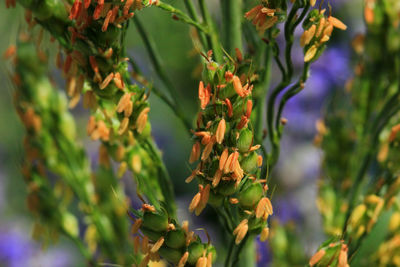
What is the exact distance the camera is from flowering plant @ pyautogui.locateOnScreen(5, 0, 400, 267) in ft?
2.50

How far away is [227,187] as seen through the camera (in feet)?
2.53

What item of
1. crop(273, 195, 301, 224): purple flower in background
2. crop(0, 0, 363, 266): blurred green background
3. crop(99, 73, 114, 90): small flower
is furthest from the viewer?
crop(0, 0, 363, 266): blurred green background

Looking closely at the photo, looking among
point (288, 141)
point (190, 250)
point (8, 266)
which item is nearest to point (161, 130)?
point (288, 141)

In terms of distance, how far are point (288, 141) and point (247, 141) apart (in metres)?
2.22

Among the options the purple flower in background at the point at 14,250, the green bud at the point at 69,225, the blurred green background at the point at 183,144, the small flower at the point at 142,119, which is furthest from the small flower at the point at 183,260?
the purple flower in background at the point at 14,250

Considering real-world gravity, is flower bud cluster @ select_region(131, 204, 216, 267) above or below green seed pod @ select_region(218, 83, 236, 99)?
Answer: below

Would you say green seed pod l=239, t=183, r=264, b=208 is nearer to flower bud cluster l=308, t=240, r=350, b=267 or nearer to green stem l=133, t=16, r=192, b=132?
flower bud cluster l=308, t=240, r=350, b=267

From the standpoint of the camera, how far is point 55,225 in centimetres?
131

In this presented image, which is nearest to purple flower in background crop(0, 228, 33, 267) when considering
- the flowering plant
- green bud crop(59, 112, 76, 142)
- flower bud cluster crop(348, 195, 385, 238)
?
the flowering plant

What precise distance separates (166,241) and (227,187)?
104 mm

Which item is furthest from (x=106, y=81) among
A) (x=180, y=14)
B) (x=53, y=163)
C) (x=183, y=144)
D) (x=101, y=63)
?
(x=183, y=144)

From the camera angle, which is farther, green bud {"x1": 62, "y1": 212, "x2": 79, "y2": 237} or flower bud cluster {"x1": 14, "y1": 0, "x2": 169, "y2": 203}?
green bud {"x1": 62, "y1": 212, "x2": 79, "y2": 237}

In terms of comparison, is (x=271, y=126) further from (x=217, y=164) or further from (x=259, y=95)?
(x=217, y=164)

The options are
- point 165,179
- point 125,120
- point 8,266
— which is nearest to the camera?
point 125,120
